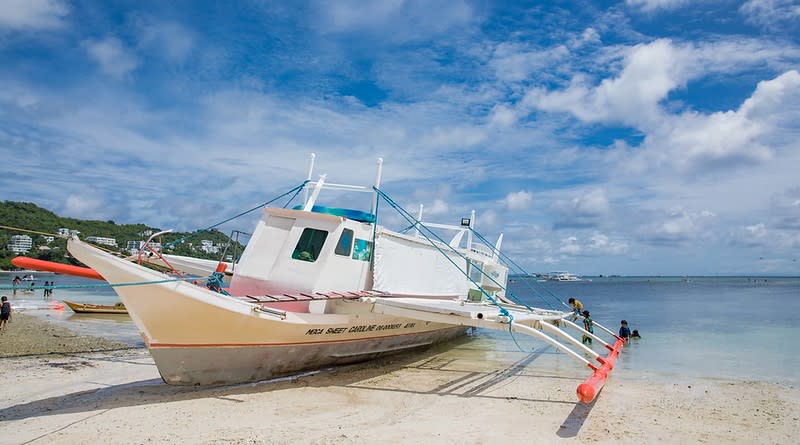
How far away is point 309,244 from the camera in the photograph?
10273 millimetres

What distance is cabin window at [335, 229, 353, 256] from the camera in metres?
10.4

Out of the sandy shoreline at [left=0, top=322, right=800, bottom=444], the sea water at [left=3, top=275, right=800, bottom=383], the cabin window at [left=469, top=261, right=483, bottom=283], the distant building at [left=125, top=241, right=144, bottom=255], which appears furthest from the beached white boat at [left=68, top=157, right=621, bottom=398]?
the cabin window at [left=469, top=261, right=483, bottom=283]

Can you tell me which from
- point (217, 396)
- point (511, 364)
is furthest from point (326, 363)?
point (511, 364)

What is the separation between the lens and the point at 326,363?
1050 cm

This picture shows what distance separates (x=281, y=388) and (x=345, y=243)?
10.0ft

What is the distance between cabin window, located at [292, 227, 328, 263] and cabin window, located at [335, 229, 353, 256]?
1.11 ft

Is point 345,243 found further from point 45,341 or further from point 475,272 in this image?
point 45,341

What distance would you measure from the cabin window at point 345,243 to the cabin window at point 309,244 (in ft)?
1.11

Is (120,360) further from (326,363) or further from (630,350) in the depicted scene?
(630,350)

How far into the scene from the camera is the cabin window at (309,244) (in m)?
10.2

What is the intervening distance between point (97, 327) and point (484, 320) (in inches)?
613

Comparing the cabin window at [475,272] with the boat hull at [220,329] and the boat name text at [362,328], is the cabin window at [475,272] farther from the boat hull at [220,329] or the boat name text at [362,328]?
the boat hull at [220,329]

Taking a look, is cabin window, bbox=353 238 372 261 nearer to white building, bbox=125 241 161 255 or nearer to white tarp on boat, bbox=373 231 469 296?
white tarp on boat, bbox=373 231 469 296

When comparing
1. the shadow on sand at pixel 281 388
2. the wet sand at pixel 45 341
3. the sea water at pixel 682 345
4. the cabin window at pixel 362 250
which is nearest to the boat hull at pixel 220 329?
the shadow on sand at pixel 281 388
